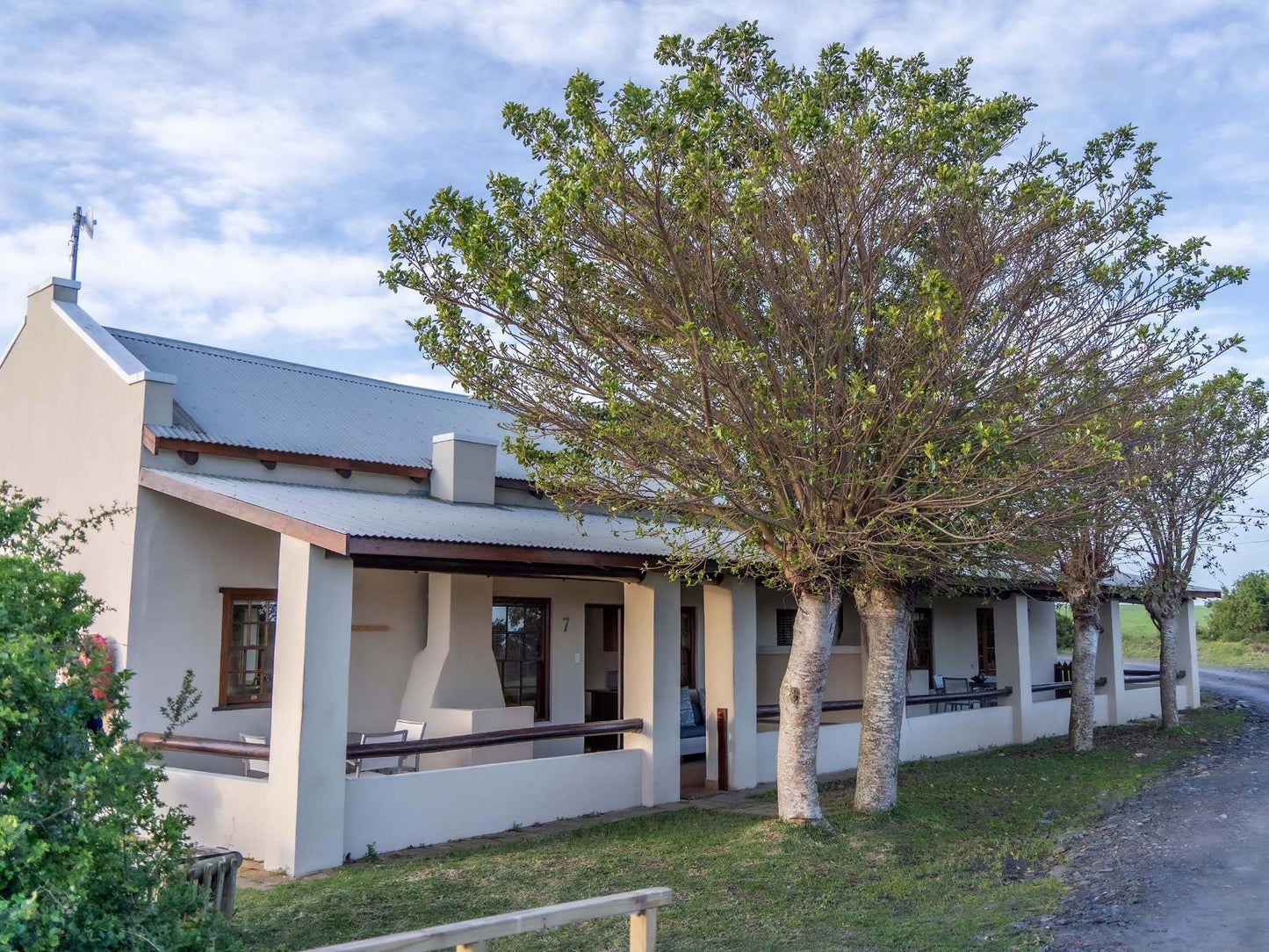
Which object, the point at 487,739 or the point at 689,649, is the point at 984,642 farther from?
the point at 487,739

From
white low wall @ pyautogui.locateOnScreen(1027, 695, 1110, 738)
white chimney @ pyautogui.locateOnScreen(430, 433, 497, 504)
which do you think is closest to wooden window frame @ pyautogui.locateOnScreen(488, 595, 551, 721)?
white chimney @ pyautogui.locateOnScreen(430, 433, 497, 504)

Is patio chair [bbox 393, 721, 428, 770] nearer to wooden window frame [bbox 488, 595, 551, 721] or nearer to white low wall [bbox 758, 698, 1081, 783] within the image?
wooden window frame [bbox 488, 595, 551, 721]

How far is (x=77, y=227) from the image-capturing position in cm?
1416

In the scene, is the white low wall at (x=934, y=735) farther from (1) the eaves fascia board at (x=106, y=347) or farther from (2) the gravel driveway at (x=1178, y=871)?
(1) the eaves fascia board at (x=106, y=347)

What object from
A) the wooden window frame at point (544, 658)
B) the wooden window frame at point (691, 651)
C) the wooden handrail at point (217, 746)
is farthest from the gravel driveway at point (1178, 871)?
the wooden window frame at point (544, 658)

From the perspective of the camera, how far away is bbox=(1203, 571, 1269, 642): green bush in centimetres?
4169

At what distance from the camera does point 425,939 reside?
13.3ft

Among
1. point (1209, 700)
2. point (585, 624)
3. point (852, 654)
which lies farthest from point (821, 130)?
point (1209, 700)

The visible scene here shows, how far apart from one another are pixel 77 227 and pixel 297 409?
158 inches

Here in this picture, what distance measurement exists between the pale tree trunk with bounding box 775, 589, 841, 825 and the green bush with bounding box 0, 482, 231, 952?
6.16 metres

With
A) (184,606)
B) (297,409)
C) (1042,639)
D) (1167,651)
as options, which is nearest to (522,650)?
(297,409)

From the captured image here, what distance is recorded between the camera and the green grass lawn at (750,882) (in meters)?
6.62

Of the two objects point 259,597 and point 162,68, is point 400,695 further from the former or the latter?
point 162,68

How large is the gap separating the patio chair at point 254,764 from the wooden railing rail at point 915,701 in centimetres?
570
